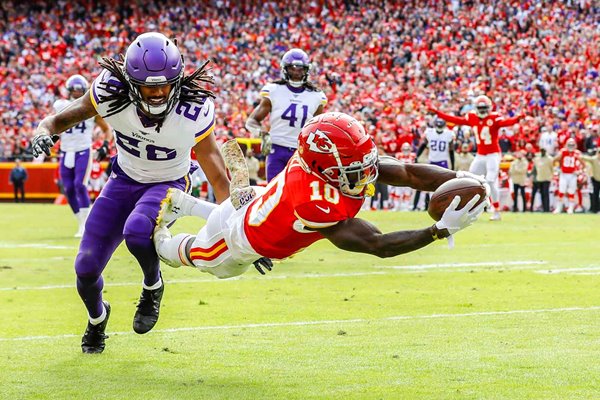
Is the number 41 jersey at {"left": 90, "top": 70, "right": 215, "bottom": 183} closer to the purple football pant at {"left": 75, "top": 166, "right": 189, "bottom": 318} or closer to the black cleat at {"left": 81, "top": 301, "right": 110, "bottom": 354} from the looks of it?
the purple football pant at {"left": 75, "top": 166, "right": 189, "bottom": 318}

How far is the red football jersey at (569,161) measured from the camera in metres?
21.5

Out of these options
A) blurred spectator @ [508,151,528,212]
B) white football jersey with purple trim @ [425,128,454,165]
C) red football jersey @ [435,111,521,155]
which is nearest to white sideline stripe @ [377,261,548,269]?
red football jersey @ [435,111,521,155]

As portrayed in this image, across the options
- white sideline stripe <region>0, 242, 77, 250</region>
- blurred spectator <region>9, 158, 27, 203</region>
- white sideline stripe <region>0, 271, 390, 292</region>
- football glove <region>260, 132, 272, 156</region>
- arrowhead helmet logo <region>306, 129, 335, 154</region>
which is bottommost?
blurred spectator <region>9, 158, 27, 203</region>

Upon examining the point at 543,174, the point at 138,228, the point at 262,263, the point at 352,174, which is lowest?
the point at 543,174

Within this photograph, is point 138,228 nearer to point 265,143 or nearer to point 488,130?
point 265,143

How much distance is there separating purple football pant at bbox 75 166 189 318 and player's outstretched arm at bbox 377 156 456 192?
1.41 metres

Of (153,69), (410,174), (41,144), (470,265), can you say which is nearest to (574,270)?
(470,265)

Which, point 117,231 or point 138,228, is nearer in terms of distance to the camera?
point 138,228

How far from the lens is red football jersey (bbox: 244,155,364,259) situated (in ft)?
16.5

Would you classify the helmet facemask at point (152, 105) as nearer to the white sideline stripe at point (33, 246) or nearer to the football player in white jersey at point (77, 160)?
the white sideline stripe at point (33, 246)

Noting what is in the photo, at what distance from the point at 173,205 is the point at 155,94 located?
71cm

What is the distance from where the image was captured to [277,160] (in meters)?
12.0

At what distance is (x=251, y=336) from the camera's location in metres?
6.46

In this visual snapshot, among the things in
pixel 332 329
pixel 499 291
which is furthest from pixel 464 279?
pixel 332 329
